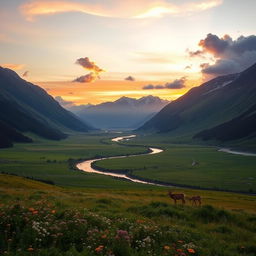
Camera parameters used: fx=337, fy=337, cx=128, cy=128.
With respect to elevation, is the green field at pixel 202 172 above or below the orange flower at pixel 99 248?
below

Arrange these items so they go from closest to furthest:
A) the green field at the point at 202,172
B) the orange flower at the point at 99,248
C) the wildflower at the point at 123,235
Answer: the orange flower at the point at 99,248
the wildflower at the point at 123,235
the green field at the point at 202,172

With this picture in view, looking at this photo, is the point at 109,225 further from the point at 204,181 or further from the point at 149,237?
the point at 204,181

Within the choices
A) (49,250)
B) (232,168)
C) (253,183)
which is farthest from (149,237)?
(232,168)

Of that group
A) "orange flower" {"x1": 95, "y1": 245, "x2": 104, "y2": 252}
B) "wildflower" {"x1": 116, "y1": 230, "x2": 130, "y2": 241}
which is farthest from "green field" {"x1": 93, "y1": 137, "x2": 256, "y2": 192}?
"orange flower" {"x1": 95, "y1": 245, "x2": 104, "y2": 252}

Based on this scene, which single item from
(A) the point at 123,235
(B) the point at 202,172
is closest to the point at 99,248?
(A) the point at 123,235

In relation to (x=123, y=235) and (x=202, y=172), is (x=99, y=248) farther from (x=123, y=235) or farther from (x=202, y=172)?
(x=202, y=172)

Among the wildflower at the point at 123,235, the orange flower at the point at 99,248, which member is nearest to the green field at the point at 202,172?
the wildflower at the point at 123,235

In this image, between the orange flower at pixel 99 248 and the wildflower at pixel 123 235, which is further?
the wildflower at pixel 123 235

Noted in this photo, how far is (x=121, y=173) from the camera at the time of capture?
150000 millimetres

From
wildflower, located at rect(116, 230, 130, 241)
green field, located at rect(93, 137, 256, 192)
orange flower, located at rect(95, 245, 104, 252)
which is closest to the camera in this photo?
orange flower, located at rect(95, 245, 104, 252)

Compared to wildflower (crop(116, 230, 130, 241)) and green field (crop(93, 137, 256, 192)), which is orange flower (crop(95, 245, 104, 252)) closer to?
wildflower (crop(116, 230, 130, 241))

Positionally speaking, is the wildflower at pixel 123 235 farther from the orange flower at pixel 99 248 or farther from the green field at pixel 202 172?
the green field at pixel 202 172

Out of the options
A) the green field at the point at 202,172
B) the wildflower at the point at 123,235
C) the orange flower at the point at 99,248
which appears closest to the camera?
the orange flower at the point at 99,248

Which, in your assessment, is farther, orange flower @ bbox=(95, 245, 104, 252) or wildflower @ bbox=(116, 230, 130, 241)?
wildflower @ bbox=(116, 230, 130, 241)
